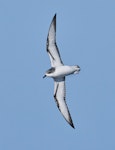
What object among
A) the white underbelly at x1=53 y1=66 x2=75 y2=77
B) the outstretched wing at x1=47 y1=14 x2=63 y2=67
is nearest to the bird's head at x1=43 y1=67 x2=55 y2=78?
the white underbelly at x1=53 y1=66 x2=75 y2=77

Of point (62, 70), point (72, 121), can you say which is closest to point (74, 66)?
point (62, 70)

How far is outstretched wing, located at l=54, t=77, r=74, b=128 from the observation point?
54875mm

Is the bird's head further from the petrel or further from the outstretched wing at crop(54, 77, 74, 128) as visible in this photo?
the outstretched wing at crop(54, 77, 74, 128)

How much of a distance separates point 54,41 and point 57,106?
16.5 feet

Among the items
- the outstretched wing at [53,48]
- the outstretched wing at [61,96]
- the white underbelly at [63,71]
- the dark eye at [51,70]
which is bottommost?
the outstretched wing at [61,96]

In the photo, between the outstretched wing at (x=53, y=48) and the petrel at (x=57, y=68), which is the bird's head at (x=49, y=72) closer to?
the petrel at (x=57, y=68)

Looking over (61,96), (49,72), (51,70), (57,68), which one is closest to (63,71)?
(57,68)

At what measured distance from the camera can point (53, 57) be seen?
2119 inches

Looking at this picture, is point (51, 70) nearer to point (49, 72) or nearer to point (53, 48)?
point (49, 72)

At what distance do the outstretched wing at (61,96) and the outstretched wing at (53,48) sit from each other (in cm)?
159

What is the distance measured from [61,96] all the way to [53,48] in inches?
156

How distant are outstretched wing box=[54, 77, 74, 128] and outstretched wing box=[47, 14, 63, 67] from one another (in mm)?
1594

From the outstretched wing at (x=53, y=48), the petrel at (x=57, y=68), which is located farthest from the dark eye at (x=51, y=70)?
the outstretched wing at (x=53, y=48)

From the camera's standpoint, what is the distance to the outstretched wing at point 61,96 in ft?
180
